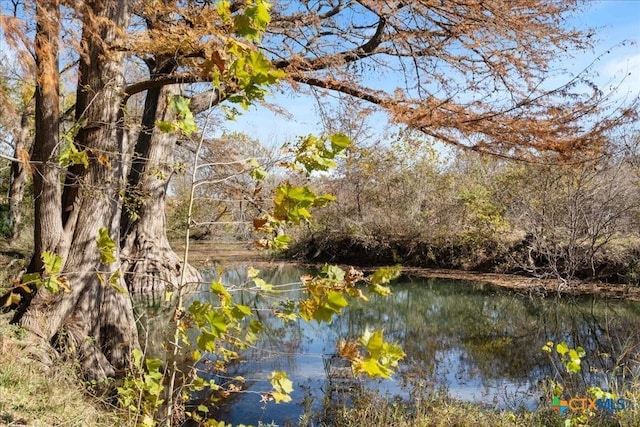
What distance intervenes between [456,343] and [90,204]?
551cm

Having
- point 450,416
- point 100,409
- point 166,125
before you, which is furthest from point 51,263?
point 450,416

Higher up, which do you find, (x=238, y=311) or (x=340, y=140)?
(x=340, y=140)

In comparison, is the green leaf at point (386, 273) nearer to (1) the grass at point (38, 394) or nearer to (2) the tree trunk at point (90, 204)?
(1) the grass at point (38, 394)

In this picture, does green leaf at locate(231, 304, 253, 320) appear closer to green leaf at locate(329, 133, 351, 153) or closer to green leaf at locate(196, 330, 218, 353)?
green leaf at locate(196, 330, 218, 353)

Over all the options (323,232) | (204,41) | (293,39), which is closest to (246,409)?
(204,41)

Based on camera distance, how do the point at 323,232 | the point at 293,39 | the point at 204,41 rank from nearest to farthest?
the point at 204,41 → the point at 293,39 → the point at 323,232

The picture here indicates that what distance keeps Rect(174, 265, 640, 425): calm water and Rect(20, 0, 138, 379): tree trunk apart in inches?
57.3

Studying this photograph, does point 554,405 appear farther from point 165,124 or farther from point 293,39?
point 293,39

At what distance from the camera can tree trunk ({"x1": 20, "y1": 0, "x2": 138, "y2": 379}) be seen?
483cm

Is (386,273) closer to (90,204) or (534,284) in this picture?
(90,204)

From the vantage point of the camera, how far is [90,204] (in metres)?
5.31

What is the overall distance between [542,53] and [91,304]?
18.7ft

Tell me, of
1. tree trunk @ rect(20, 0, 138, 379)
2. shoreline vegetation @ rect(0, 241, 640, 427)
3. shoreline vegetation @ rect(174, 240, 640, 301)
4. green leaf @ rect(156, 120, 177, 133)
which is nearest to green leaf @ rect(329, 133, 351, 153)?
green leaf @ rect(156, 120, 177, 133)

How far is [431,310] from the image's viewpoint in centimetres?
1091
